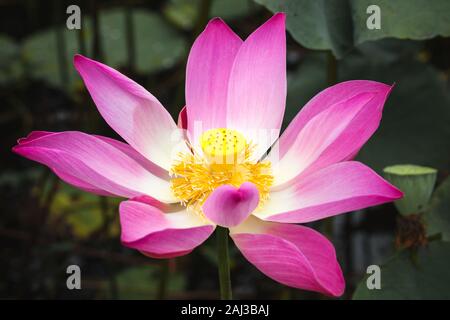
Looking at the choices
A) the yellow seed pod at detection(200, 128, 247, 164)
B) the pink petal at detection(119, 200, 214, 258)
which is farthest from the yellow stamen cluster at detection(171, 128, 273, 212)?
the pink petal at detection(119, 200, 214, 258)

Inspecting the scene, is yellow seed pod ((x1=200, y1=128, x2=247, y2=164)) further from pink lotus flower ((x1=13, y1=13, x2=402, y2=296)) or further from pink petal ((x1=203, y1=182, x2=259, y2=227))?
pink petal ((x1=203, y1=182, x2=259, y2=227))

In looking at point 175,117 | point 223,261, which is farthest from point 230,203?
point 175,117

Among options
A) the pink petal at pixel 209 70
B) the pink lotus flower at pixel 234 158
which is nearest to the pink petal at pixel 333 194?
the pink lotus flower at pixel 234 158

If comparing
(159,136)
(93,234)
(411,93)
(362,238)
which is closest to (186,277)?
(93,234)

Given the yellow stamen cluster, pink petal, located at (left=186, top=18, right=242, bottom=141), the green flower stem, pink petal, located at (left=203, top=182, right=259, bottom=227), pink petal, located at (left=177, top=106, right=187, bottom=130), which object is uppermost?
pink petal, located at (left=186, top=18, right=242, bottom=141)

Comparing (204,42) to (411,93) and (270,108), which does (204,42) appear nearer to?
(270,108)

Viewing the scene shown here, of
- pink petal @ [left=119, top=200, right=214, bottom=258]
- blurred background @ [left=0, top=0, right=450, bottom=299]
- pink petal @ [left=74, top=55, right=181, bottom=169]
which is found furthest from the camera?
blurred background @ [left=0, top=0, right=450, bottom=299]
